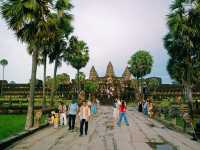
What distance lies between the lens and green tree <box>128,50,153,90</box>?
87.6 metres

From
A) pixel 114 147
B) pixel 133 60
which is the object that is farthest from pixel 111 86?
pixel 114 147

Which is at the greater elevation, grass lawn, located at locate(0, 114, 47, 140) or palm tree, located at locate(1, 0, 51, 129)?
palm tree, located at locate(1, 0, 51, 129)

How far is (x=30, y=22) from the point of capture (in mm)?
21172

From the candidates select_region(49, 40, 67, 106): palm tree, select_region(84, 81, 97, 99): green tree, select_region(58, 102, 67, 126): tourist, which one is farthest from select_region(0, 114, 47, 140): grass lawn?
select_region(84, 81, 97, 99): green tree

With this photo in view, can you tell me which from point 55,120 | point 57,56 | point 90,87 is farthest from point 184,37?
point 90,87

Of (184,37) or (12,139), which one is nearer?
(12,139)

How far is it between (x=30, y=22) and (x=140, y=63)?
68286mm

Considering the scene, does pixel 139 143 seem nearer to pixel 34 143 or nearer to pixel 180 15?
pixel 34 143

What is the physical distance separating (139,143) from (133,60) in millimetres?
74608

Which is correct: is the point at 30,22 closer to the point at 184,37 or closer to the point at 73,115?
the point at 73,115

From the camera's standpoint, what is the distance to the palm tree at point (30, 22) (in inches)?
805

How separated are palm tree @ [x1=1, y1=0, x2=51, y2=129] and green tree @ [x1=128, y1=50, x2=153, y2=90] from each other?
67.2 metres

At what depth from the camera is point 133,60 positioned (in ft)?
292

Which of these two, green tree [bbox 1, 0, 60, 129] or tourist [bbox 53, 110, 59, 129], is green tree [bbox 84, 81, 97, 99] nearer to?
tourist [bbox 53, 110, 59, 129]
